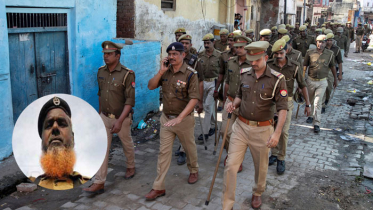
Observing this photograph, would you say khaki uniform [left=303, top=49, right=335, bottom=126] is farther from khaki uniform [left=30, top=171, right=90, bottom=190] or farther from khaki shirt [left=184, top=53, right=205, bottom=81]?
khaki uniform [left=30, top=171, right=90, bottom=190]

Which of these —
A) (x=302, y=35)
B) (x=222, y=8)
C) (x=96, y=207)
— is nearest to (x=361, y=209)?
(x=96, y=207)

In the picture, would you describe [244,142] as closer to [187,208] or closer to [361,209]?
[187,208]

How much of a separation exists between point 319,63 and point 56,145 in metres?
6.30

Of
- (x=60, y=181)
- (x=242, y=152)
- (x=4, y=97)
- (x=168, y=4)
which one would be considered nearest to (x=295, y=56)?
(x=242, y=152)

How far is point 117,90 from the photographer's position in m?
5.12

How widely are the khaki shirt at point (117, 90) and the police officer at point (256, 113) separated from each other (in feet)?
4.86

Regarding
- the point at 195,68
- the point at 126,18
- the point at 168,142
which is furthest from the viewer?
the point at 126,18

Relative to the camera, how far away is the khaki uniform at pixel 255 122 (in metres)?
4.38

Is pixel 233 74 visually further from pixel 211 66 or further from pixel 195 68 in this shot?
pixel 211 66

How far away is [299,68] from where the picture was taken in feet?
19.8

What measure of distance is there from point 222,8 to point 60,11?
9589mm

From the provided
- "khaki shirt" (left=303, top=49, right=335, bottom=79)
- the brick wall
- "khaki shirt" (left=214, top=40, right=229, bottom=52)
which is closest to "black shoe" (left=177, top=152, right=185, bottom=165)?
"khaki shirt" (left=303, top=49, right=335, bottom=79)

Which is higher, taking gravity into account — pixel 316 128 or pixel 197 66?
pixel 197 66

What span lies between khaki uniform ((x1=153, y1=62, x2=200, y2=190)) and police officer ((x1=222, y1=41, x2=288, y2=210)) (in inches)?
27.6
